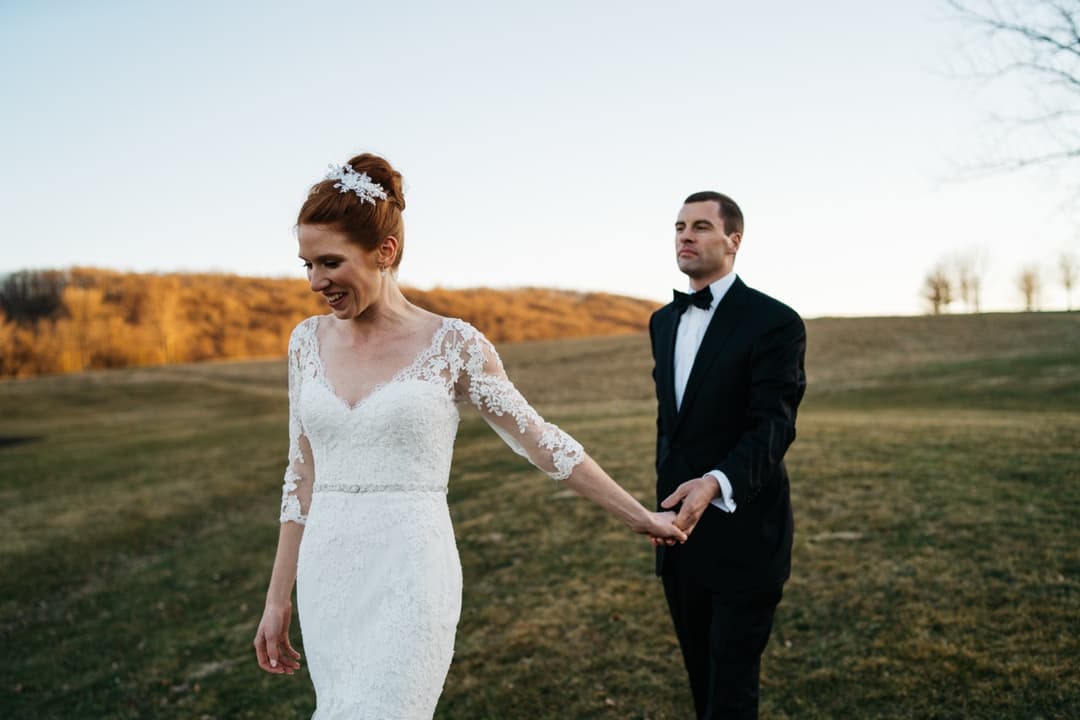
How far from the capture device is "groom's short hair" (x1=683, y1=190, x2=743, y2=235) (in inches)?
166

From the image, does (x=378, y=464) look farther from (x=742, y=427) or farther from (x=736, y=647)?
(x=736, y=647)

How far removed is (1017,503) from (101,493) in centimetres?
2015

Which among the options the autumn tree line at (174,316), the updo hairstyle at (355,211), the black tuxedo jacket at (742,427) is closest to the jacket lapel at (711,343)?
the black tuxedo jacket at (742,427)

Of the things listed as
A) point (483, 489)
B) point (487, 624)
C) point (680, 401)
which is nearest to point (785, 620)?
point (487, 624)

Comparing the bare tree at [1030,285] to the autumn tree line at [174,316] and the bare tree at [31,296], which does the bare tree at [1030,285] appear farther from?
the bare tree at [31,296]

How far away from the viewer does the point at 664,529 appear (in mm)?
3668

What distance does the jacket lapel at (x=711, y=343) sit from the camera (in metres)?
4.03

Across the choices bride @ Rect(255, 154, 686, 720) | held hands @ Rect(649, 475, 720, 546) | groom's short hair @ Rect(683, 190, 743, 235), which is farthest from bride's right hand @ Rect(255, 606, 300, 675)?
groom's short hair @ Rect(683, 190, 743, 235)

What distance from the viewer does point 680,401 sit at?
13.7 ft

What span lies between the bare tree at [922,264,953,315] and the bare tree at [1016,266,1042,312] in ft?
22.7

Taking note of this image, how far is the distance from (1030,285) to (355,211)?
94665mm

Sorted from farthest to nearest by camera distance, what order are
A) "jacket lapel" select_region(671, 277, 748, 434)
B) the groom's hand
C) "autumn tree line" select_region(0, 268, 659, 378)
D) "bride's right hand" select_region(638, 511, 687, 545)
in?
"autumn tree line" select_region(0, 268, 659, 378), "jacket lapel" select_region(671, 277, 748, 434), the groom's hand, "bride's right hand" select_region(638, 511, 687, 545)

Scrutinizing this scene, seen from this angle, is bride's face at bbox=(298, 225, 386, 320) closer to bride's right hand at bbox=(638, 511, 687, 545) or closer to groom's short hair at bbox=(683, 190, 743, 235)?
bride's right hand at bbox=(638, 511, 687, 545)

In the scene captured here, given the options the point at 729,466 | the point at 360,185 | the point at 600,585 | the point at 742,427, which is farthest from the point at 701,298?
the point at 600,585
